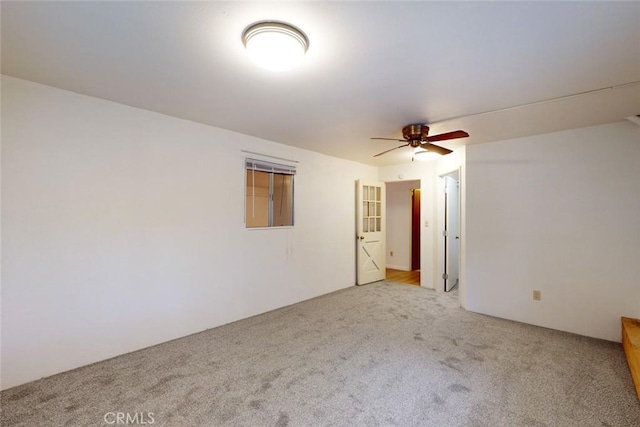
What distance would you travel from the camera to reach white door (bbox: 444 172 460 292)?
5.00 metres

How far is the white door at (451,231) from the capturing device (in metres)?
5.00

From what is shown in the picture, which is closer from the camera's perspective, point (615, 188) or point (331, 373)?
point (331, 373)

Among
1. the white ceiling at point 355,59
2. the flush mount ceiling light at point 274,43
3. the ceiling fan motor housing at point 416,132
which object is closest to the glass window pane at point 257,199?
the white ceiling at point 355,59

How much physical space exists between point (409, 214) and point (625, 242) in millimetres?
4053

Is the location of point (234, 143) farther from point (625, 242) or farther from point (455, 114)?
point (625, 242)

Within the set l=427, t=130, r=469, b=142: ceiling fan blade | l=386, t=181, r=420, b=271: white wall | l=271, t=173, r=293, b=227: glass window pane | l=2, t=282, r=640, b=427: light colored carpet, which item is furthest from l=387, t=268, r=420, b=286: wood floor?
l=427, t=130, r=469, b=142: ceiling fan blade

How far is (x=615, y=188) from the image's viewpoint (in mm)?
3057

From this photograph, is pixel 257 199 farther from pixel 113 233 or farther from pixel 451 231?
pixel 451 231

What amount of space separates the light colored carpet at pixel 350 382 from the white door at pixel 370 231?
6.98 ft

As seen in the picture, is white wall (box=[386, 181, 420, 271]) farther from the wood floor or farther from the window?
the window

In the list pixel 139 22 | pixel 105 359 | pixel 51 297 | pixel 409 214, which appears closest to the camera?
pixel 139 22

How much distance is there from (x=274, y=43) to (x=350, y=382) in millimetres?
2461

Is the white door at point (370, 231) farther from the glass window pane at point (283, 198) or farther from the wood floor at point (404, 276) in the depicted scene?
the glass window pane at point (283, 198)

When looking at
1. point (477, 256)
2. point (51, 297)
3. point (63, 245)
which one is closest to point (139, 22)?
point (63, 245)
